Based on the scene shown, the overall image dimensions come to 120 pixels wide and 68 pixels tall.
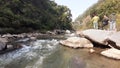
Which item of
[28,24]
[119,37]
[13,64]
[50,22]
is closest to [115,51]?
[119,37]

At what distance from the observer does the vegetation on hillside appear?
55.2 m

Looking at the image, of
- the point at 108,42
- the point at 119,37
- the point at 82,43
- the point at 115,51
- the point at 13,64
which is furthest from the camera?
the point at 82,43

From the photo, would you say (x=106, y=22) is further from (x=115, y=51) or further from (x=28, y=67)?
(x=28, y=67)

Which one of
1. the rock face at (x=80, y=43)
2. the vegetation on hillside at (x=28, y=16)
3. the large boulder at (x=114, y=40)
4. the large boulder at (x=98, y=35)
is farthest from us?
the vegetation on hillside at (x=28, y=16)

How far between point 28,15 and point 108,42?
53624mm

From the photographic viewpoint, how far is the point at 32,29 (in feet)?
230

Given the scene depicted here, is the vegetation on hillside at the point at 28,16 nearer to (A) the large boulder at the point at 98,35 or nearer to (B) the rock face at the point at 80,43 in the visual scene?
(B) the rock face at the point at 80,43

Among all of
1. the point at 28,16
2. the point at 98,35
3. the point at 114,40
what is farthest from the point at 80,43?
the point at 28,16

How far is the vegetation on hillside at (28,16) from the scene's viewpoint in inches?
2172

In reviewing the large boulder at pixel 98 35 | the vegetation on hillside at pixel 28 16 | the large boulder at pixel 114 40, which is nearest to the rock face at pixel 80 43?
the large boulder at pixel 98 35

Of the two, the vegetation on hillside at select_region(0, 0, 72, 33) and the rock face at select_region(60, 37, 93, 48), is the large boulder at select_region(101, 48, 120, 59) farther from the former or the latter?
the vegetation on hillside at select_region(0, 0, 72, 33)

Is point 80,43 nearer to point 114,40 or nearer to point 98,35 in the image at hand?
point 98,35

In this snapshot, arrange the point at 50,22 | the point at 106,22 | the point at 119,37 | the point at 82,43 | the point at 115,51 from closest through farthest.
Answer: the point at 115,51 < the point at 119,37 < the point at 82,43 < the point at 106,22 < the point at 50,22

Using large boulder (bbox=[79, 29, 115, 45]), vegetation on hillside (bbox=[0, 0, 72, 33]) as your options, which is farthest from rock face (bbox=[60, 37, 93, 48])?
vegetation on hillside (bbox=[0, 0, 72, 33])
